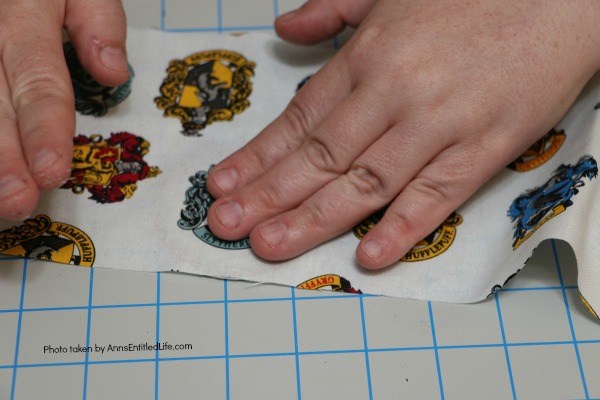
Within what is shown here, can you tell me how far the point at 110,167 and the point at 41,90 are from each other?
0.15 metres

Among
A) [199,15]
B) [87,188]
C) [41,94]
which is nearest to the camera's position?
[41,94]

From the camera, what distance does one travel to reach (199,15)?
1.07 meters

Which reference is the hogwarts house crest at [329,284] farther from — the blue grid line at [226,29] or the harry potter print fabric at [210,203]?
the blue grid line at [226,29]

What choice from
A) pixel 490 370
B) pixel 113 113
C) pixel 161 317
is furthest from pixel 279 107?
pixel 490 370

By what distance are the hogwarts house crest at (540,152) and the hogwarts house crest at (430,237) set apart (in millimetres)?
110

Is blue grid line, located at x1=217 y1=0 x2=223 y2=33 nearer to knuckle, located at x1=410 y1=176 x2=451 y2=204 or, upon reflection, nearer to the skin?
the skin

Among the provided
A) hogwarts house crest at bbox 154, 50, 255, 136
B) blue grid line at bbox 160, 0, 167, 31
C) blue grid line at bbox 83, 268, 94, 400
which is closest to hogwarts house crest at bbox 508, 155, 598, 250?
hogwarts house crest at bbox 154, 50, 255, 136

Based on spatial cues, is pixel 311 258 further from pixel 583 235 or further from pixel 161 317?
pixel 583 235

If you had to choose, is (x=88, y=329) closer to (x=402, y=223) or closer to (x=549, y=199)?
(x=402, y=223)

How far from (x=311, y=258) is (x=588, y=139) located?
36 cm

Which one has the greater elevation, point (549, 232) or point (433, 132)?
point (433, 132)

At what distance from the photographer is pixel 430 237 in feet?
2.66

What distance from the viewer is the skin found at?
766 mm

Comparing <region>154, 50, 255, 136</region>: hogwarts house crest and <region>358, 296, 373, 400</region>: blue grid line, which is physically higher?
<region>154, 50, 255, 136</region>: hogwarts house crest
